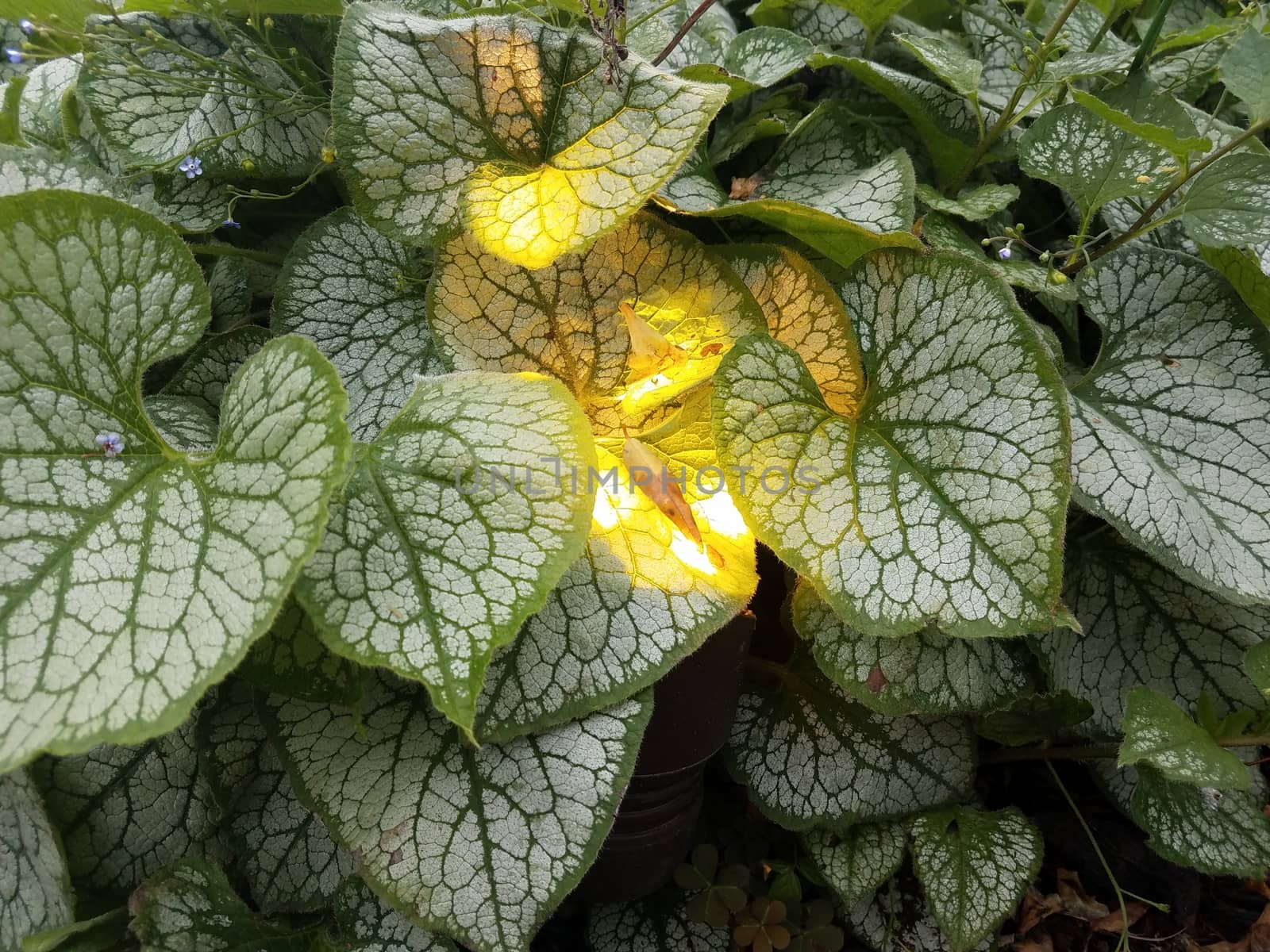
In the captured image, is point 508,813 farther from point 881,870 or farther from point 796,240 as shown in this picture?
point 796,240

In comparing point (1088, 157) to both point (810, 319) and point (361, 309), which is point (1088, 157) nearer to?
point (810, 319)

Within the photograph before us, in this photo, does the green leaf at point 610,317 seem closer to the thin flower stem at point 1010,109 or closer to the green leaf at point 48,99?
the thin flower stem at point 1010,109

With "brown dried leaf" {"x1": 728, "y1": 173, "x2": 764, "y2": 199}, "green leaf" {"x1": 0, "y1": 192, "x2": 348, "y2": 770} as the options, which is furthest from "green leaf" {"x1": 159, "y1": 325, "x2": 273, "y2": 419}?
"brown dried leaf" {"x1": 728, "y1": 173, "x2": 764, "y2": 199}

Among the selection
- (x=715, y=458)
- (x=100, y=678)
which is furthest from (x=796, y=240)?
(x=100, y=678)

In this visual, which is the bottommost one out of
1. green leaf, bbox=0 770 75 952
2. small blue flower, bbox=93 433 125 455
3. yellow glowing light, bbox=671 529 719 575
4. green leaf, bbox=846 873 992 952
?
green leaf, bbox=846 873 992 952

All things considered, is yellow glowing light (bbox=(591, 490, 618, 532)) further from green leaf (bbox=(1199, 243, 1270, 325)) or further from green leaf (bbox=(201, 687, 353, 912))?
green leaf (bbox=(1199, 243, 1270, 325))

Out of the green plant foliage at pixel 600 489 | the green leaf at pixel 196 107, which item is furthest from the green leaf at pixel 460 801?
the green leaf at pixel 196 107

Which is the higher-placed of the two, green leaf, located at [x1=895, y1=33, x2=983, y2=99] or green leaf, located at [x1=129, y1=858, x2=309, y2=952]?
green leaf, located at [x1=895, y1=33, x2=983, y2=99]

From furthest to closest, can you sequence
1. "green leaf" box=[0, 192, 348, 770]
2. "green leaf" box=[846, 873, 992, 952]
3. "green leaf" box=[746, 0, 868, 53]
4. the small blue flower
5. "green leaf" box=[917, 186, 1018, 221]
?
"green leaf" box=[746, 0, 868, 53], "green leaf" box=[846, 873, 992, 952], "green leaf" box=[917, 186, 1018, 221], the small blue flower, "green leaf" box=[0, 192, 348, 770]
